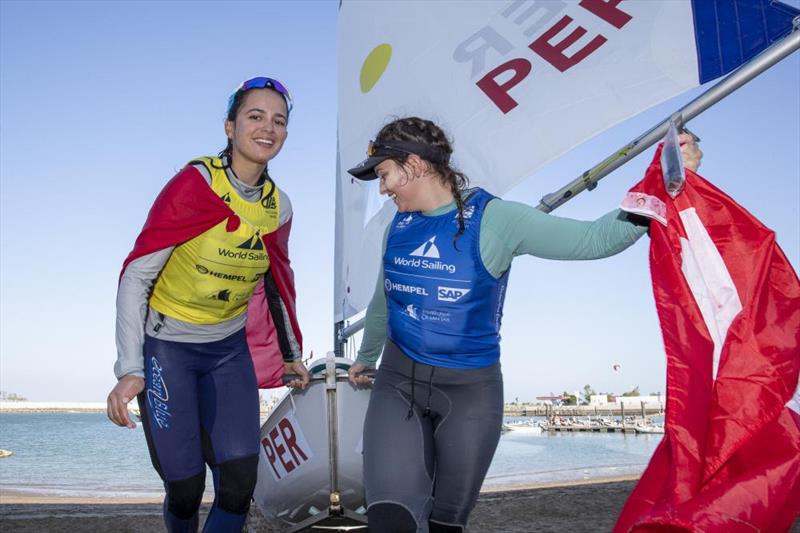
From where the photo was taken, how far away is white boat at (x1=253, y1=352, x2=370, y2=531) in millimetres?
4203

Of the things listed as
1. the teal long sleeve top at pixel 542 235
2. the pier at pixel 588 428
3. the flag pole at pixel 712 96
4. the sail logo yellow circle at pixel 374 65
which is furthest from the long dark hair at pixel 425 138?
the pier at pixel 588 428

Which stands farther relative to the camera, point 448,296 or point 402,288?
point 402,288

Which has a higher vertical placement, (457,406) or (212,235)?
→ (212,235)

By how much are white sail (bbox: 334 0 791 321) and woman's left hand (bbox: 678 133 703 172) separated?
1432 mm

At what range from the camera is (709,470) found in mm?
1986

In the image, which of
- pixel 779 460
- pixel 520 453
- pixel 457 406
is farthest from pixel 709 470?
pixel 520 453

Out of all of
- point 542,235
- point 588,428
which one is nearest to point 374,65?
point 542,235

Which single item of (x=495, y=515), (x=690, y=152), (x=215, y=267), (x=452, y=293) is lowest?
(x=495, y=515)

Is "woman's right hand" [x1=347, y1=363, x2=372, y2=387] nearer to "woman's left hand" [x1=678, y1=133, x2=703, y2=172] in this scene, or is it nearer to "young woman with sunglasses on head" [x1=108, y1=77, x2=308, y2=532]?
"young woman with sunglasses on head" [x1=108, y1=77, x2=308, y2=532]

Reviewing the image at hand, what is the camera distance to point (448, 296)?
2512mm

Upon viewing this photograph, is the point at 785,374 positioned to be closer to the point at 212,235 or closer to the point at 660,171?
the point at 660,171

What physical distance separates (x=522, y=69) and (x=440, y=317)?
2352mm

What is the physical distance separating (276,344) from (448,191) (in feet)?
5.29

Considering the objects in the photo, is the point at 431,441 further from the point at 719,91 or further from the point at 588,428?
the point at 588,428
